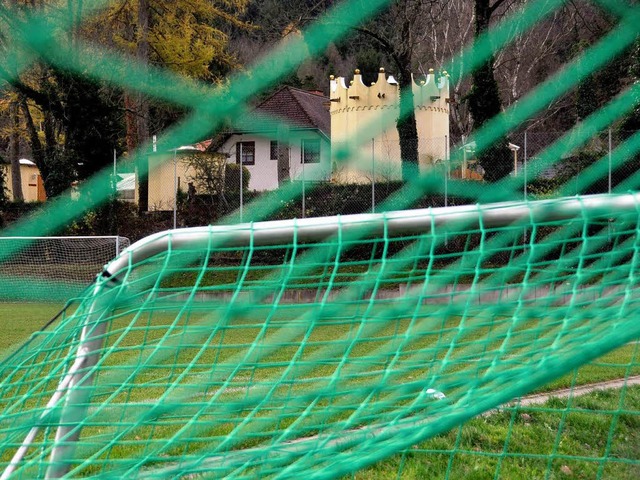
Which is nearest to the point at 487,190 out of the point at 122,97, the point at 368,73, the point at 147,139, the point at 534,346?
the point at 147,139

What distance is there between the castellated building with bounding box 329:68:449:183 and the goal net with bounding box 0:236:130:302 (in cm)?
446

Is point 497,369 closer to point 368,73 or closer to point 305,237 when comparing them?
point 305,237

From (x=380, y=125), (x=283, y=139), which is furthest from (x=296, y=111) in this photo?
(x=380, y=125)

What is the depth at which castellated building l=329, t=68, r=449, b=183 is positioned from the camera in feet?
47.9

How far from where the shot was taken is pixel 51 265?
15.0 metres

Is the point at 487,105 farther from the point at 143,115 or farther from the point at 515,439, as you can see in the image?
the point at 515,439

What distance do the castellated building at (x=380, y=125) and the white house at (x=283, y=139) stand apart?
0.57 m

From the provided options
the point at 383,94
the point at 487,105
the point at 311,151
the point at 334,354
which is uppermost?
the point at 383,94

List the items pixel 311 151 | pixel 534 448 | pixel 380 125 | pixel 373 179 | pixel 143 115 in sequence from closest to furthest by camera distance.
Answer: pixel 534 448 → pixel 373 179 → pixel 143 115 → pixel 380 125 → pixel 311 151

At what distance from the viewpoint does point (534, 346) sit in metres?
2.88

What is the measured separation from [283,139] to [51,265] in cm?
564

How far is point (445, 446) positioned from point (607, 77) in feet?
61.6

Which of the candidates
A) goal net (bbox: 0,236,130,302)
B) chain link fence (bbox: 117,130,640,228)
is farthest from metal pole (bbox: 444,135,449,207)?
goal net (bbox: 0,236,130,302)

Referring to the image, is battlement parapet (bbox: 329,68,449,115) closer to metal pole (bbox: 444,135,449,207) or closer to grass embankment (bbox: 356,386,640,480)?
metal pole (bbox: 444,135,449,207)
